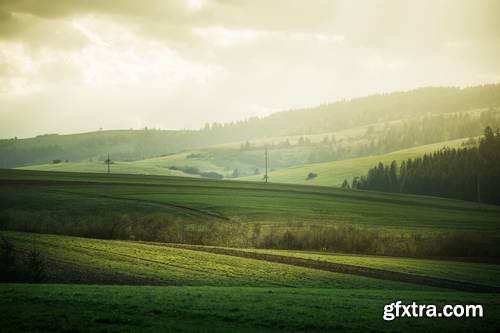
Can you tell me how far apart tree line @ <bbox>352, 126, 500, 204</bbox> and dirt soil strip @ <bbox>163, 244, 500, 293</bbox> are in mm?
99919

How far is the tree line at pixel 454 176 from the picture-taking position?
146125 mm

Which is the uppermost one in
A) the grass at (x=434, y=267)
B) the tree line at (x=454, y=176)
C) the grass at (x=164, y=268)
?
the tree line at (x=454, y=176)

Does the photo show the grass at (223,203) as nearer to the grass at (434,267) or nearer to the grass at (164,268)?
the grass at (164,268)

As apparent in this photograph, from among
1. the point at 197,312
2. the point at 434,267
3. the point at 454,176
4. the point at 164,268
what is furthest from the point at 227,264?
the point at 454,176

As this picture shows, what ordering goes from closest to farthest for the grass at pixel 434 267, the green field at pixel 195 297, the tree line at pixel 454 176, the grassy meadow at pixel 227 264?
the green field at pixel 195 297
the grassy meadow at pixel 227 264
the grass at pixel 434 267
the tree line at pixel 454 176

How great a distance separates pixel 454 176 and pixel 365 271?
120 meters

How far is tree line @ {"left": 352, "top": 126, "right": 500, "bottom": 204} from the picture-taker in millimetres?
146125

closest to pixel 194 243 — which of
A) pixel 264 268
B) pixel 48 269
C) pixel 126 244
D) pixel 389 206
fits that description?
pixel 126 244

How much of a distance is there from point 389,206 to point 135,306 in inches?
3718

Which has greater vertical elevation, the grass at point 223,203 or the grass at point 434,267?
the grass at point 223,203

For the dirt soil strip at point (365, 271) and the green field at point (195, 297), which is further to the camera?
the dirt soil strip at point (365, 271)

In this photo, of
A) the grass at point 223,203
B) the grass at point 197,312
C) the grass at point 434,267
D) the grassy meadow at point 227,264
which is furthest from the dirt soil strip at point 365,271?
the grass at point 223,203

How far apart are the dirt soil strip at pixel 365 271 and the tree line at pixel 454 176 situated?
99.9 meters

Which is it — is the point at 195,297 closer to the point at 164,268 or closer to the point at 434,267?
the point at 164,268
